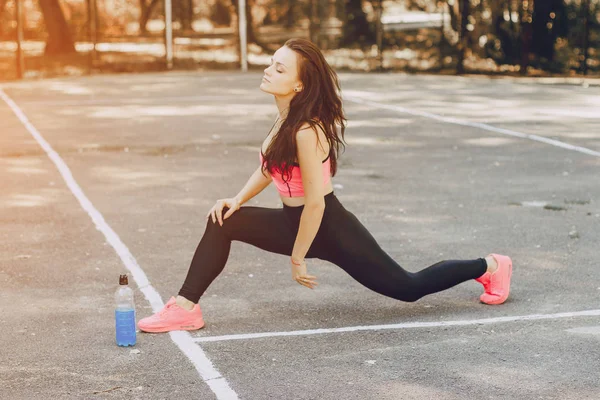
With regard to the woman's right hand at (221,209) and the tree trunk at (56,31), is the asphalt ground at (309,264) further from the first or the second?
the tree trunk at (56,31)

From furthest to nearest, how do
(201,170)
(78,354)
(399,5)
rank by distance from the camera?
(399,5)
(201,170)
(78,354)

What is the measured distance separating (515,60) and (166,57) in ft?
29.8

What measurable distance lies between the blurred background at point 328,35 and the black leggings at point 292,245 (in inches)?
721

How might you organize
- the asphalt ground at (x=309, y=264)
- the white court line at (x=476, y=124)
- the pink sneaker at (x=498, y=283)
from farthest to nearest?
the white court line at (x=476, y=124)
the pink sneaker at (x=498, y=283)
the asphalt ground at (x=309, y=264)

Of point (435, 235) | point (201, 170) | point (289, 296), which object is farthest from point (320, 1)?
point (289, 296)

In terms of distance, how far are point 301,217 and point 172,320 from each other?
3.02 feet

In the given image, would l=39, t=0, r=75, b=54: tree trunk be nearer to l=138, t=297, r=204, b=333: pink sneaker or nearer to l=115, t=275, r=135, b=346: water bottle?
l=138, t=297, r=204, b=333: pink sneaker

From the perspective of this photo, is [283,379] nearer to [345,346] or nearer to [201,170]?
[345,346]

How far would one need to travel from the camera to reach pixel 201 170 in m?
12.0

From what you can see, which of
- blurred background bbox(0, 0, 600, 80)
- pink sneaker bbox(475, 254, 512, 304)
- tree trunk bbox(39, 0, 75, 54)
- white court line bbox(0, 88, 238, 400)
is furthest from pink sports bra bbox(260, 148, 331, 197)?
tree trunk bbox(39, 0, 75, 54)

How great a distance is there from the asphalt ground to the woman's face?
134cm

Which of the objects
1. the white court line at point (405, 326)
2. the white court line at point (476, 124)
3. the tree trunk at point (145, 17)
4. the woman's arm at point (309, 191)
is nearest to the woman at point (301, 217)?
the woman's arm at point (309, 191)

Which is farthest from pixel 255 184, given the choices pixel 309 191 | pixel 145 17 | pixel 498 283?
pixel 145 17

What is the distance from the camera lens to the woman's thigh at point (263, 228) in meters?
6.07
